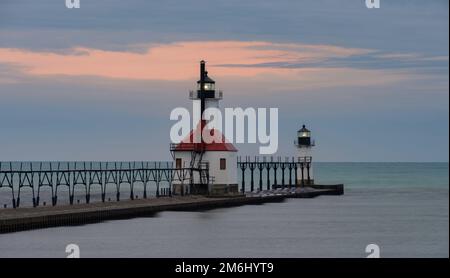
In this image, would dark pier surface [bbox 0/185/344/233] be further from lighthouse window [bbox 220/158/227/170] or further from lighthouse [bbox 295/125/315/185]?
lighthouse [bbox 295/125/315/185]

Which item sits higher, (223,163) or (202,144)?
(202,144)

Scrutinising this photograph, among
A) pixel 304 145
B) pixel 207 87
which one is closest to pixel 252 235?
pixel 207 87

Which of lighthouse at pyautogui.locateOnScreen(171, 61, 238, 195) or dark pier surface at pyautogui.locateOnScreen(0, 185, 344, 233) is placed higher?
lighthouse at pyautogui.locateOnScreen(171, 61, 238, 195)

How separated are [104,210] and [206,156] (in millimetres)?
18851

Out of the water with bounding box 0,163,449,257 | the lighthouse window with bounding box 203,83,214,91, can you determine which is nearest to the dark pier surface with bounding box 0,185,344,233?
the water with bounding box 0,163,449,257

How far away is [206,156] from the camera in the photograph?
8894cm

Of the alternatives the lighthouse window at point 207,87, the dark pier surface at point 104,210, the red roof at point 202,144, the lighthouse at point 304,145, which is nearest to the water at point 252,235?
the dark pier surface at point 104,210

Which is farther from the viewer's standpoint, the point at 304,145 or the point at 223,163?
the point at 304,145

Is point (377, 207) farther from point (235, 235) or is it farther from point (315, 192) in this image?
point (235, 235)

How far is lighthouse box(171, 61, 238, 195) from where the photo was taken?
291 feet

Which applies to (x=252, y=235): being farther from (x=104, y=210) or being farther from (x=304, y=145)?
(x=304, y=145)

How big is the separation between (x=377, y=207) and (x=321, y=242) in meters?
36.1

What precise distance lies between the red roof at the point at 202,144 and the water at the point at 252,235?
205 inches
